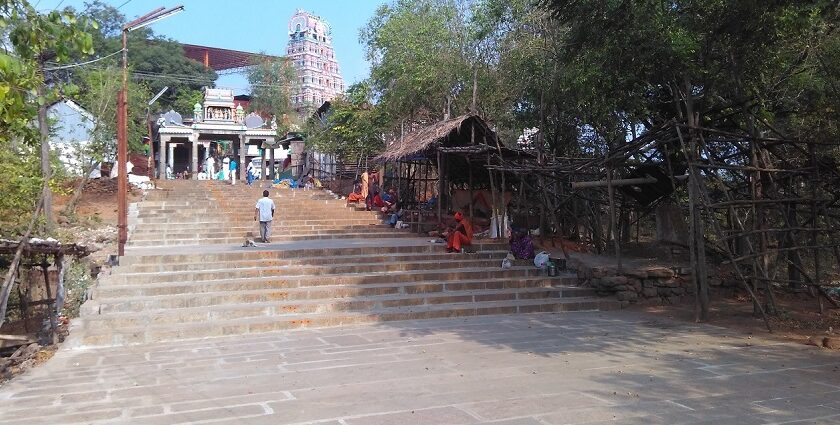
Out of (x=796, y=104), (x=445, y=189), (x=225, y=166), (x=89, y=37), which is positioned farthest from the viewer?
(x=225, y=166)

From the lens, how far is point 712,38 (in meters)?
9.18

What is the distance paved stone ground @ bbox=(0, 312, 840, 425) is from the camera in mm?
4793

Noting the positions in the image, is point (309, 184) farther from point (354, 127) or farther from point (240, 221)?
point (240, 221)

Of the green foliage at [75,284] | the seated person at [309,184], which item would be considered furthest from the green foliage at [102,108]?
the green foliage at [75,284]

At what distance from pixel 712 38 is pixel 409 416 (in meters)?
7.35

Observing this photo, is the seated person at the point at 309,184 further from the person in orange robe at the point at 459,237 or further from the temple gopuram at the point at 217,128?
the person in orange robe at the point at 459,237

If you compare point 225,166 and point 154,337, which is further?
point 225,166

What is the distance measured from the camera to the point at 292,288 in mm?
10367

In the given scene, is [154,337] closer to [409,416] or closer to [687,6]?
[409,416]

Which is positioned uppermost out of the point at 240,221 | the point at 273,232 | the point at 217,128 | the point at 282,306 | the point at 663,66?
the point at 217,128

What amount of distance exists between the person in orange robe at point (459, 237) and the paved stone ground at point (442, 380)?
14.2 feet

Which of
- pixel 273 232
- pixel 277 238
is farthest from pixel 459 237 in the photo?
pixel 273 232

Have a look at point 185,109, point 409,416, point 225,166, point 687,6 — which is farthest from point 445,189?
point 185,109

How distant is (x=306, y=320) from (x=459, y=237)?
14.9ft
